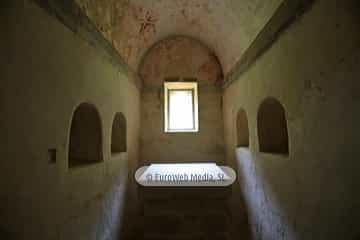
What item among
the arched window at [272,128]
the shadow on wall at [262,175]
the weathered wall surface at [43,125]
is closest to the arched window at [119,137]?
the weathered wall surface at [43,125]

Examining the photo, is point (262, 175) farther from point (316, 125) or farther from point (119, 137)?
point (119, 137)

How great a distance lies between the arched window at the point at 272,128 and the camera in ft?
8.69

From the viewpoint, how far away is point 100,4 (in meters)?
2.14

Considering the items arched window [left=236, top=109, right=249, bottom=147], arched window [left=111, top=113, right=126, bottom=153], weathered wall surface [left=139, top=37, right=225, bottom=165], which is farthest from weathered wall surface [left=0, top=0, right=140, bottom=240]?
arched window [left=236, top=109, right=249, bottom=147]

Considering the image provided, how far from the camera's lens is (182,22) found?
152 inches

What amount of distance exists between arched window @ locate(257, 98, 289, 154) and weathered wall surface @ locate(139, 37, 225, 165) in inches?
66.7

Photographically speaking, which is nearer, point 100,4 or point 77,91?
point 77,91

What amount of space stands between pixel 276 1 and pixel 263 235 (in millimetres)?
2639

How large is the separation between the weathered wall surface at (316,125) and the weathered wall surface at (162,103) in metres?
1.97

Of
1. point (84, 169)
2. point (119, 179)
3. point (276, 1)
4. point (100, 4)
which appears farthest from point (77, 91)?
point (276, 1)

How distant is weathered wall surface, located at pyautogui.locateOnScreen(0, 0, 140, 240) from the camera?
1056 millimetres

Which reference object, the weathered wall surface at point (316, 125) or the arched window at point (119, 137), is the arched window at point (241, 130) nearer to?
the weathered wall surface at point (316, 125)

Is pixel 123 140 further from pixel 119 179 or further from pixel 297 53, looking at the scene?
pixel 297 53

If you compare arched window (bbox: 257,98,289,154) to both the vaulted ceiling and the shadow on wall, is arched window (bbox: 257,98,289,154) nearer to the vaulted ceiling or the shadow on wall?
the shadow on wall
